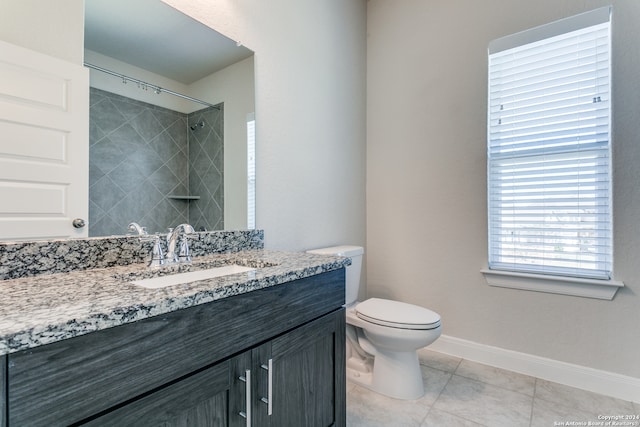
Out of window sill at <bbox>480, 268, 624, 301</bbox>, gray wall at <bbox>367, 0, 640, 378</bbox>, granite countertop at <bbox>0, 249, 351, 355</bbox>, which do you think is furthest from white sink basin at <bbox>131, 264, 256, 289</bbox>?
window sill at <bbox>480, 268, 624, 301</bbox>

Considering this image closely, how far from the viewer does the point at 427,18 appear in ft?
7.61

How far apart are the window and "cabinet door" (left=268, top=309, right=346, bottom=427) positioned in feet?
4.48

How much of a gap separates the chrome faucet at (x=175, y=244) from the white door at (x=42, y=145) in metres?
0.27

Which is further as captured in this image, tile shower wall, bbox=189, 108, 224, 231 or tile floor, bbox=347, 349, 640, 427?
tile floor, bbox=347, 349, 640, 427

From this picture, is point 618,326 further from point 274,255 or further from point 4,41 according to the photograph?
point 4,41

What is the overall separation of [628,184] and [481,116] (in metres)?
0.85

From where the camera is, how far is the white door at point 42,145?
0.92m

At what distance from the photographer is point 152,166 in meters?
1.29

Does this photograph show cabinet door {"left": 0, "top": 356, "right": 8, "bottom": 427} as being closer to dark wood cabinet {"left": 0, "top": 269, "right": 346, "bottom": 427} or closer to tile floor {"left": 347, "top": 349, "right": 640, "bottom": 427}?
dark wood cabinet {"left": 0, "top": 269, "right": 346, "bottom": 427}

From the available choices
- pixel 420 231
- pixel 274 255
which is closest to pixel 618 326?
pixel 420 231

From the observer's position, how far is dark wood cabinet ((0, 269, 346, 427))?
0.56 meters

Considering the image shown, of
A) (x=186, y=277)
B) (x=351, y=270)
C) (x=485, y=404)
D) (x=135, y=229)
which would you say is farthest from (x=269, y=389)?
(x=485, y=404)

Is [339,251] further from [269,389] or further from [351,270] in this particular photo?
[269,389]

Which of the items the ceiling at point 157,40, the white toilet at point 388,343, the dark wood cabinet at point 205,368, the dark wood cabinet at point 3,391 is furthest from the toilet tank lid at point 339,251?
the dark wood cabinet at point 3,391
